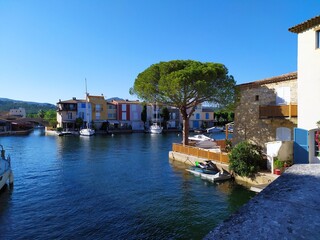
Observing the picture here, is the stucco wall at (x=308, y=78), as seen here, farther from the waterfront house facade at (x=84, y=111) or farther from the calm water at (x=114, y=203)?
the waterfront house facade at (x=84, y=111)

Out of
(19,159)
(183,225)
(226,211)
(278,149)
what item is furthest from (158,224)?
(19,159)

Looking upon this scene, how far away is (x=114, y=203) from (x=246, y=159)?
9937 millimetres

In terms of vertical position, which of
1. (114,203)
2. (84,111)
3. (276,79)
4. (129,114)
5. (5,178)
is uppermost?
(276,79)

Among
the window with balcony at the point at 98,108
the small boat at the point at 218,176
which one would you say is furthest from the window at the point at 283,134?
the window with balcony at the point at 98,108

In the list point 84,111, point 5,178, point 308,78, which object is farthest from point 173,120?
point 308,78

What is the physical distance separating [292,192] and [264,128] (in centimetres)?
1580

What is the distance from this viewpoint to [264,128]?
2053 centimetres

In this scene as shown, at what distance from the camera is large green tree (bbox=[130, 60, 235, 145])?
26.2m

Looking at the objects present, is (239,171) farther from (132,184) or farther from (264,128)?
(132,184)

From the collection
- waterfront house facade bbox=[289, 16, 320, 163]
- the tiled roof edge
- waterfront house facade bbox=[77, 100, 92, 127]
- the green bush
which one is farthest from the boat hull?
waterfront house facade bbox=[77, 100, 92, 127]

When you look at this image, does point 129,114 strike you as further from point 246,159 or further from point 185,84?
point 246,159

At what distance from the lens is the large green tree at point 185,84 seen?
26156mm

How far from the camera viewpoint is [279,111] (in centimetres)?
1862

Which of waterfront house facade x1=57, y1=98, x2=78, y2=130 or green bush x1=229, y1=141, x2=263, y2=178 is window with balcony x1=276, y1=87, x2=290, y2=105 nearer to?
green bush x1=229, y1=141, x2=263, y2=178
